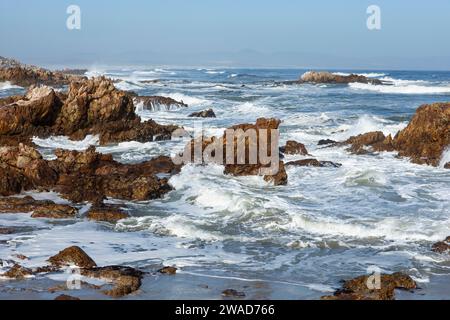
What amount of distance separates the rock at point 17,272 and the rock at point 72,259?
0.42 metres

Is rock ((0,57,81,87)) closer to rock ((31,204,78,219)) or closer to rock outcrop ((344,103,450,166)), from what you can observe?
rock outcrop ((344,103,450,166))

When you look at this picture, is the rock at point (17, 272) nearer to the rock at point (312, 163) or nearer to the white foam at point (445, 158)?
the rock at point (312, 163)

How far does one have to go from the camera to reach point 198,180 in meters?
13.6

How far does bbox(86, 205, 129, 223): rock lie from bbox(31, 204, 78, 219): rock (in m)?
0.31

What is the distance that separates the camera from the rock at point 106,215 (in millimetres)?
10484

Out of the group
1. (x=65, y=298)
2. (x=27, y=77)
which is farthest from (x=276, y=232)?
(x=27, y=77)

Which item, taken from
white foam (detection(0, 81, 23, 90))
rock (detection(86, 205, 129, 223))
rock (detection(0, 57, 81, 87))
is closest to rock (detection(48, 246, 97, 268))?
rock (detection(86, 205, 129, 223))

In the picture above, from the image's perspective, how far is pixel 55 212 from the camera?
1056 centimetres

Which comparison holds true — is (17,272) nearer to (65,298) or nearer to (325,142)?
(65,298)

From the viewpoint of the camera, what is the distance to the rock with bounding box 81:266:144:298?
22.4ft

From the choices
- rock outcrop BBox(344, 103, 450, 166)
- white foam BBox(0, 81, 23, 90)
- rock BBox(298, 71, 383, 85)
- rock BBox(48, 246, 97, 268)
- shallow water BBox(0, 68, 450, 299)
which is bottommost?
shallow water BBox(0, 68, 450, 299)

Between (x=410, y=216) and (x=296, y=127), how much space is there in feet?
44.6
